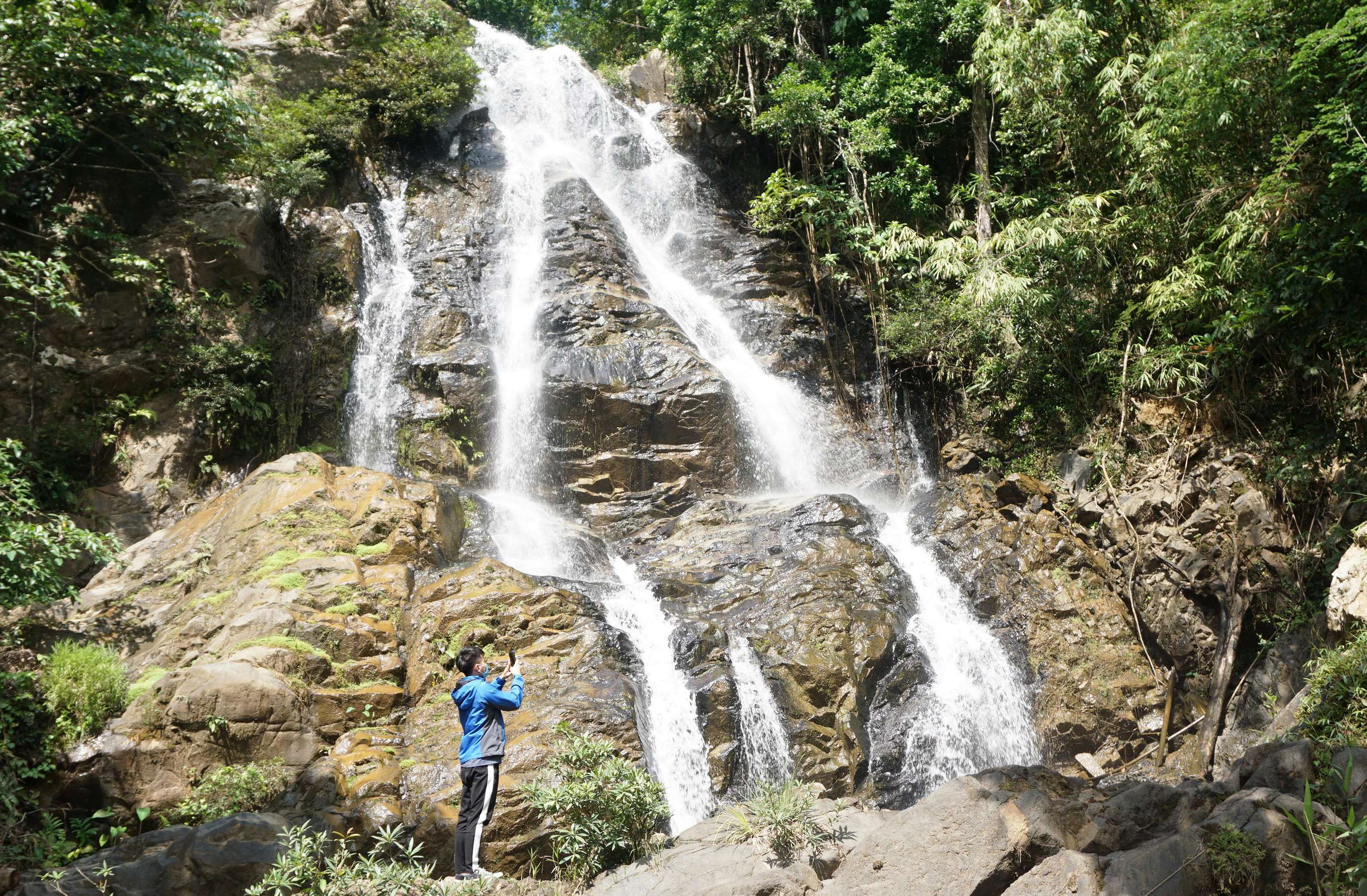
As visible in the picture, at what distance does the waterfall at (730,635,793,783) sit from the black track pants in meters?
3.18

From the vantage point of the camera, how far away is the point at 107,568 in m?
9.09

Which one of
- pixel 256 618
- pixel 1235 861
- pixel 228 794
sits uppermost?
pixel 256 618

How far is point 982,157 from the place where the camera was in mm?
14484

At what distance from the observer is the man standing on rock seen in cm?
552

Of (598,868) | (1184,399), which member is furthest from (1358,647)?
(598,868)

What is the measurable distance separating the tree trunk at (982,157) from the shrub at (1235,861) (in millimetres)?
11557

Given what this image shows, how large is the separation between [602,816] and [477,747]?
1019mm

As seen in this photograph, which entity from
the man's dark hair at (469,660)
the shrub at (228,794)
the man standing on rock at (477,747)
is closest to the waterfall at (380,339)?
the shrub at (228,794)

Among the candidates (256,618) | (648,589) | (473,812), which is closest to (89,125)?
(256,618)

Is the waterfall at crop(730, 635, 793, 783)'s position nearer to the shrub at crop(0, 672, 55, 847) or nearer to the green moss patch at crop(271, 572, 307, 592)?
the green moss patch at crop(271, 572, 307, 592)

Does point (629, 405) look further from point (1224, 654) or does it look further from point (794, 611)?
point (1224, 654)

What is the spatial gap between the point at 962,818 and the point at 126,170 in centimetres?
1361

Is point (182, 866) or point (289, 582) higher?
point (289, 582)

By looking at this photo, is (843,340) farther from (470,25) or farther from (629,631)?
Result: (470,25)
